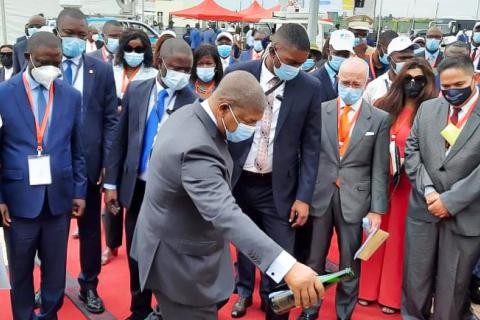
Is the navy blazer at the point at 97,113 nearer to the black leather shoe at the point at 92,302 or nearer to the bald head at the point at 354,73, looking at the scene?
the black leather shoe at the point at 92,302

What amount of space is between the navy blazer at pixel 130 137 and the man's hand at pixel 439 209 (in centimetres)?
170

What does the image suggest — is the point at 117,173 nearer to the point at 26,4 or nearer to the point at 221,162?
the point at 221,162

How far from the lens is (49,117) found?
303 cm

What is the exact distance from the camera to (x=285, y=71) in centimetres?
308

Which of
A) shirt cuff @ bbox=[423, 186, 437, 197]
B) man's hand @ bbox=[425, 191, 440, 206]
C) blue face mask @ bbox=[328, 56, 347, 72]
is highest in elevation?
blue face mask @ bbox=[328, 56, 347, 72]

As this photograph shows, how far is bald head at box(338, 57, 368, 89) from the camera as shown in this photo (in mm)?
3543

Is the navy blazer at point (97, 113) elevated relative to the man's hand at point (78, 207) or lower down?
elevated

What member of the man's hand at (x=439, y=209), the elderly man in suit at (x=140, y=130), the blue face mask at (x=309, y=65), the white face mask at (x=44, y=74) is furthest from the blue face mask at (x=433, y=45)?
the white face mask at (x=44, y=74)

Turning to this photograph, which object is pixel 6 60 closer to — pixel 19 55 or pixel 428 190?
pixel 19 55

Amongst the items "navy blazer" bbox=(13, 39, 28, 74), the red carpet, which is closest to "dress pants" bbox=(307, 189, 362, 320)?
the red carpet

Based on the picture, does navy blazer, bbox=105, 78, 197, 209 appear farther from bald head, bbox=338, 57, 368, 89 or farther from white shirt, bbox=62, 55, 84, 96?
bald head, bbox=338, 57, 368, 89

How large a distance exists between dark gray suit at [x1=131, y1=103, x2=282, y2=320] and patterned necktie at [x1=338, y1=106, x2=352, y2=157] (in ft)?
4.77

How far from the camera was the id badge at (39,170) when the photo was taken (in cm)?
296

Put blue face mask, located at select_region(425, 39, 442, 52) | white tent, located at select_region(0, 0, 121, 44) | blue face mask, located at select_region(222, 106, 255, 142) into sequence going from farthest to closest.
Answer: white tent, located at select_region(0, 0, 121, 44), blue face mask, located at select_region(425, 39, 442, 52), blue face mask, located at select_region(222, 106, 255, 142)
